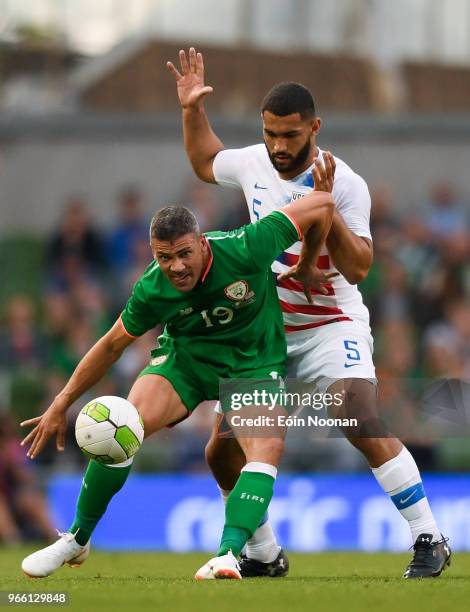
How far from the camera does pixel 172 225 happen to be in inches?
275

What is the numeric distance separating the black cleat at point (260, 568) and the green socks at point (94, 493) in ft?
3.34

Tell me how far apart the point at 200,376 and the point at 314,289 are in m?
0.79

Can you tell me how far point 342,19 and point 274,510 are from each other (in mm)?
7349

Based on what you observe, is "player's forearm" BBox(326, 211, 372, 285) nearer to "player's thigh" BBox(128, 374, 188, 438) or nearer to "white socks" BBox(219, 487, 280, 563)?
"player's thigh" BBox(128, 374, 188, 438)

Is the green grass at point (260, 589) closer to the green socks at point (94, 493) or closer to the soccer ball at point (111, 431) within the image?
the green socks at point (94, 493)

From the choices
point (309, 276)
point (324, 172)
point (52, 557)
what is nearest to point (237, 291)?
point (309, 276)

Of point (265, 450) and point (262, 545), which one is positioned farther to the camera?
point (262, 545)

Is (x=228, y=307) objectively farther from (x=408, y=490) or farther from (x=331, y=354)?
(x=408, y=490)

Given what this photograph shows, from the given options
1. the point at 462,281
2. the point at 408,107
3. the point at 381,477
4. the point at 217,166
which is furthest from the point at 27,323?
the point at 381,477

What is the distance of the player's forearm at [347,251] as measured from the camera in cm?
739

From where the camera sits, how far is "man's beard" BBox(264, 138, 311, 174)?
763 centimetres

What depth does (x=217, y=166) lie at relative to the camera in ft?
26.9

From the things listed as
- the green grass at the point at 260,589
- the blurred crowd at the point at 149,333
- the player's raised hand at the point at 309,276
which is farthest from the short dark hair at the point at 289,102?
the blurred crowd at the point at 149,333

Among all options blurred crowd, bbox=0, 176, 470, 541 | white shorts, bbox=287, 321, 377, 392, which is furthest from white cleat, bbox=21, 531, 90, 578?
blurred crowd, bbox=0, 176, 470, 541
